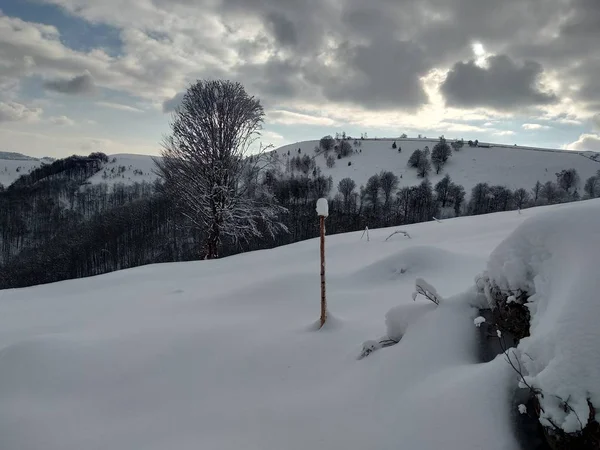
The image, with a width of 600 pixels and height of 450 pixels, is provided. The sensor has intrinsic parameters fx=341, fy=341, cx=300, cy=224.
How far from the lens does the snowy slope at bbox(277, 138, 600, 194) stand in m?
89.9

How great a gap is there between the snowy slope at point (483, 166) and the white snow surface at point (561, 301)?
8214 cm

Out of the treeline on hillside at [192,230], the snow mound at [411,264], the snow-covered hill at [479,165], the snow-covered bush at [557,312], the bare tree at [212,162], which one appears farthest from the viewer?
the snow-covered hill at [479,165]

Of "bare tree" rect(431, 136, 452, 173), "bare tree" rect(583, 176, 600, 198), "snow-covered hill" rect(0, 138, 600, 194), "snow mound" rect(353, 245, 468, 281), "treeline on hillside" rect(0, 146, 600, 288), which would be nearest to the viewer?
"snow mound" rect(353, 245, 468, 281)

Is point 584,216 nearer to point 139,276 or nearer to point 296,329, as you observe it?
point 296,329

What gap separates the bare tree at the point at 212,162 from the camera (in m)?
16.1

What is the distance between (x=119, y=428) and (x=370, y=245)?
1007cm

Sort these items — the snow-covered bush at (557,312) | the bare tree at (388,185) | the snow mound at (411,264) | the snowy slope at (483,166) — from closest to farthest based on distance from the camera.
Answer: the snow-covered bush at (557,312) < the snow mound at (411,264) < the bare tree at (388,185) < the snowy slope at (483,166)

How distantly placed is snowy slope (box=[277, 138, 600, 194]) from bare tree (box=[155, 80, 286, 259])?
6754cm

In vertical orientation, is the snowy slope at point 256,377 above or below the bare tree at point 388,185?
below

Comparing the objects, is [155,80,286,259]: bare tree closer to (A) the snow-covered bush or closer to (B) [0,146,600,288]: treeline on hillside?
(A) the snow-covered bush

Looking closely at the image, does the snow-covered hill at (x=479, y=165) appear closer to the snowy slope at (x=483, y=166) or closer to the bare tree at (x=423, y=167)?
the snowy slope at (x=483, y=166)

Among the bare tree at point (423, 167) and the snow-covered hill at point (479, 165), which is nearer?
the snow-covered hill at point (479, 165)

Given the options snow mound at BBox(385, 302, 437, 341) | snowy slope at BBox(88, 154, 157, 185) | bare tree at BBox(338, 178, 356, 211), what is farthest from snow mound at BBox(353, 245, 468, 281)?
snowy slope at BBox(88, 154, 157, 185)

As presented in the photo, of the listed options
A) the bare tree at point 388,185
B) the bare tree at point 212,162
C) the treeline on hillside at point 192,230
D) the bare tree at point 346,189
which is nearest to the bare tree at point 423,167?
the treeline on hillside at point 192,230
